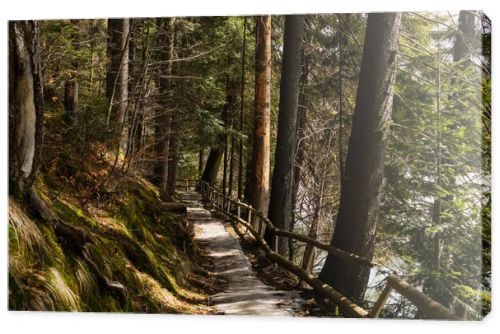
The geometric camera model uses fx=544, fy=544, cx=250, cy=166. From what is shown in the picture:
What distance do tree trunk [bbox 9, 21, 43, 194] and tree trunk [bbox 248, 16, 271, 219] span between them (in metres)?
4.23

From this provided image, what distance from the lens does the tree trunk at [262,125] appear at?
8156 millimetres

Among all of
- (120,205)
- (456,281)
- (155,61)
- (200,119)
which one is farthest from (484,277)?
(200,119)

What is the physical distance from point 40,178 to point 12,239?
2.32ft

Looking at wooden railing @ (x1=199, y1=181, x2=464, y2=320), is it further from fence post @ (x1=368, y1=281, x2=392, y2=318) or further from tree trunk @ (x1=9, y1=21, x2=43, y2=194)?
tree trunk @ (x1=9, y1=21, x2=43, y2=194)

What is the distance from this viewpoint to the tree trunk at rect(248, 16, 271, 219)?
816 centimetres

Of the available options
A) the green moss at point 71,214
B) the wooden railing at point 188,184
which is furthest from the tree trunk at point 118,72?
the wooden railing at point 188,184

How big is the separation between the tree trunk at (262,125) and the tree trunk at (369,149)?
3390mm

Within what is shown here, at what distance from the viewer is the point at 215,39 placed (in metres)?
7.16

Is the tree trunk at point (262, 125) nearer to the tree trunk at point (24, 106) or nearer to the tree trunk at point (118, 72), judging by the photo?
the tree trunk at point (118, 72)

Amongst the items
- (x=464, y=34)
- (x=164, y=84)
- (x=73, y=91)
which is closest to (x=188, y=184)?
(x=164, y=84)

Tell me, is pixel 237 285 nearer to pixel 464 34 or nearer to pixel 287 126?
pixel 287 126

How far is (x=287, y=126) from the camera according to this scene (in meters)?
7.75

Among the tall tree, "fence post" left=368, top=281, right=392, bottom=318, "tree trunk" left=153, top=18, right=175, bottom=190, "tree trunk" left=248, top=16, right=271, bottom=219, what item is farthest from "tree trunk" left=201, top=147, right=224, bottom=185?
"fence post" left=368, top=281, right=392, bottom=318
